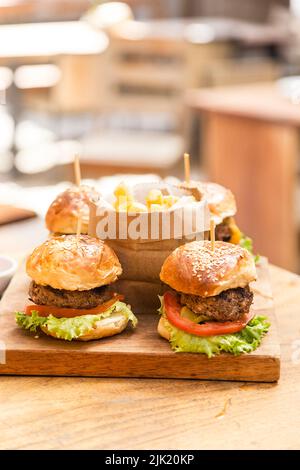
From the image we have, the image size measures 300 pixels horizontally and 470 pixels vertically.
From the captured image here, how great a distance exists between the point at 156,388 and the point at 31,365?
0.25 meters

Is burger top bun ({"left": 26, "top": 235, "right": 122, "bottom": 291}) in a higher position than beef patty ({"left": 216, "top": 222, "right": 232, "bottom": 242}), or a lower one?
higher

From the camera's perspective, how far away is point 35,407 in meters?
1.39

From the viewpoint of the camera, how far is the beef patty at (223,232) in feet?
6.26

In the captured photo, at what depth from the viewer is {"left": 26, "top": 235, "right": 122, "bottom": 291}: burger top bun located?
1498 mm

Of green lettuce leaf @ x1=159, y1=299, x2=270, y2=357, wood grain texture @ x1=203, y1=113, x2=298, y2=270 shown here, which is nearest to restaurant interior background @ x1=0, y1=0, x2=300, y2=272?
wood grain texture @ x1=203, y1=113, x2=298, y2=270

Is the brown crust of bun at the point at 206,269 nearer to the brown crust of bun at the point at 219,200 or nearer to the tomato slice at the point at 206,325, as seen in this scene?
the tomato slice at the point at 206,325

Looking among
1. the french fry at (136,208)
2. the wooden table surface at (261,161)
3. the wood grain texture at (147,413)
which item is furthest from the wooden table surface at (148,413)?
the wooden table surface at (261,161)

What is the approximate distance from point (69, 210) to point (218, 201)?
0.36 m

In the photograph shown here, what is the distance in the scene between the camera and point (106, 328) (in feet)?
Answer: 5.00

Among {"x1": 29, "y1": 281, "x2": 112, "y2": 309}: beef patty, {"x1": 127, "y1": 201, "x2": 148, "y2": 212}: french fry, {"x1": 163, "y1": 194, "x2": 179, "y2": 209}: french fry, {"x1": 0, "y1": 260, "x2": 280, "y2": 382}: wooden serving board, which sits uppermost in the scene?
{"x1": 127, "y1": 201, "x2": 148, "y2": 212}: french fry

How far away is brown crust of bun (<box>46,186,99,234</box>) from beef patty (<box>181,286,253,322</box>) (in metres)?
0.45

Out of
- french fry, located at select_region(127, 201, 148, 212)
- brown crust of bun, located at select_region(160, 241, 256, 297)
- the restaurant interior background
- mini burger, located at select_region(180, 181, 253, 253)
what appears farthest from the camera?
the restaurant interior background

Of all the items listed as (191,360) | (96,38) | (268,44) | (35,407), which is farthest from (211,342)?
(268,44)

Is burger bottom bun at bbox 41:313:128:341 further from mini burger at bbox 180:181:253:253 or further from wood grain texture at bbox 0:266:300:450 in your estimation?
mini burger at bbox 180:181:253:253
